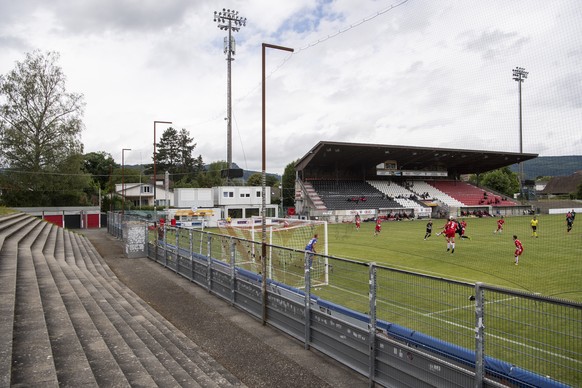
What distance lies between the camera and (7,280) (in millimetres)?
8648

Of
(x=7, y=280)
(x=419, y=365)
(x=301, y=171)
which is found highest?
(x=301, y=171)

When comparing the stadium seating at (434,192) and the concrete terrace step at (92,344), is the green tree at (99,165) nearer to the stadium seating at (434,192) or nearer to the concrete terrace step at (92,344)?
the stadium seating at (434,192)

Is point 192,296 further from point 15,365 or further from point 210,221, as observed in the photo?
point 210,221

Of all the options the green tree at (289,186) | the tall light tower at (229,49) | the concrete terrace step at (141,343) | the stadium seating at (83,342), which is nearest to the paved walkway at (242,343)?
the stadium seating at (83,342)

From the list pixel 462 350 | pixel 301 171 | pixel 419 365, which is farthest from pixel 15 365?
pixel 301 171

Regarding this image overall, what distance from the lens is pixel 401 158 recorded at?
6284cm

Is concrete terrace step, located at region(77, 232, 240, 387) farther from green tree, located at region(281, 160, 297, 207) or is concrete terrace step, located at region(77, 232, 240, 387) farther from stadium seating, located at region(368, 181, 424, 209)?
green tree, located at region(281, 160, 297, 207)

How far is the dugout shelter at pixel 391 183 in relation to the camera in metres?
55.3

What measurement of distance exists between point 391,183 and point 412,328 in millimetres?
58502

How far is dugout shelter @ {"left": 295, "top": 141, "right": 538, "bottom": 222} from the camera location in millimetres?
55344

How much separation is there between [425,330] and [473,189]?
6809 cm

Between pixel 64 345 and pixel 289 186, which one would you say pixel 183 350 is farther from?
pixel 289 186

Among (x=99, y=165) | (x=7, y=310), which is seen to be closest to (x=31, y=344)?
(x=7, y=310)

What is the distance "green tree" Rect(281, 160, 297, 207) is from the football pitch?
5879 cm
